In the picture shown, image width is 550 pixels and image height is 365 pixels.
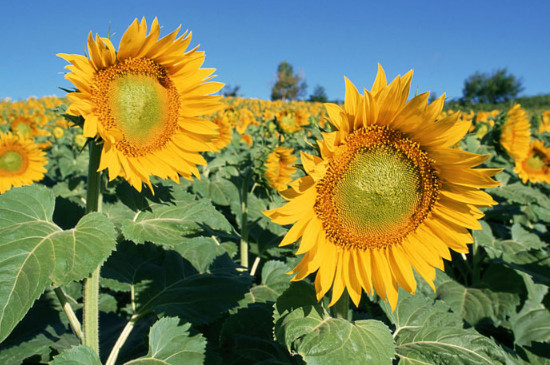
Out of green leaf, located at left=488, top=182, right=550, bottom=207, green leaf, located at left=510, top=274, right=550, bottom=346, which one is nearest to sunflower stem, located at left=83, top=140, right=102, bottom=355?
green leaf, located at left=510, top=274, right=550, bottom=346

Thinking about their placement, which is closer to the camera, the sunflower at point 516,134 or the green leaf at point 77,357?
the green leaf at point 77,357

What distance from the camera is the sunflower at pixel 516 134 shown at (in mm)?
4375

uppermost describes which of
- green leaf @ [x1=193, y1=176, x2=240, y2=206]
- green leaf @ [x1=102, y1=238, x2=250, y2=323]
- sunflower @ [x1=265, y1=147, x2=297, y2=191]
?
sunflower @ [x1=265, y1=147, x2=297, y2=191]

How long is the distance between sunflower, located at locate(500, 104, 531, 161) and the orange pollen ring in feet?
13.1

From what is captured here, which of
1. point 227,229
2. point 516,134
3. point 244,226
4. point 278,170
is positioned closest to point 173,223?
point 227,229

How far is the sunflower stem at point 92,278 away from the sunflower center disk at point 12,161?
345 centimetres

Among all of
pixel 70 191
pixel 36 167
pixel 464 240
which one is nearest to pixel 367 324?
pixel 464 240

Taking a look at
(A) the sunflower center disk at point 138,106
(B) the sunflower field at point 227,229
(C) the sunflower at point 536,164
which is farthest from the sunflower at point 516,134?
(A) the sunflower center disk at point 138,106

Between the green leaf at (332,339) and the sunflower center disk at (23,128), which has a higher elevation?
the sunflower center disk at (23,128)

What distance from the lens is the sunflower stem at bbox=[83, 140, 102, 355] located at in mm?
1513

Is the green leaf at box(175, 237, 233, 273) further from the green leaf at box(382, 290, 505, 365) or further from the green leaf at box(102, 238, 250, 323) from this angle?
the green leaf at box(382, 290, 505, 365)

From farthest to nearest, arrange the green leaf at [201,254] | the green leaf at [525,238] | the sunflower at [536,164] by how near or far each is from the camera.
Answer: the sunflower at [536,164], the green leaf at [525,238], the green leaf at [201,254]

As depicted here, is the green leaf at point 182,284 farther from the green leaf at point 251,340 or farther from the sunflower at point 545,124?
the sunflower at point 545,124

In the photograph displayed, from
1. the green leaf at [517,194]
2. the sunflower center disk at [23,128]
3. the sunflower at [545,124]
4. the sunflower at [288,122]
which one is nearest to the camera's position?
the green leaf at [517,194]
